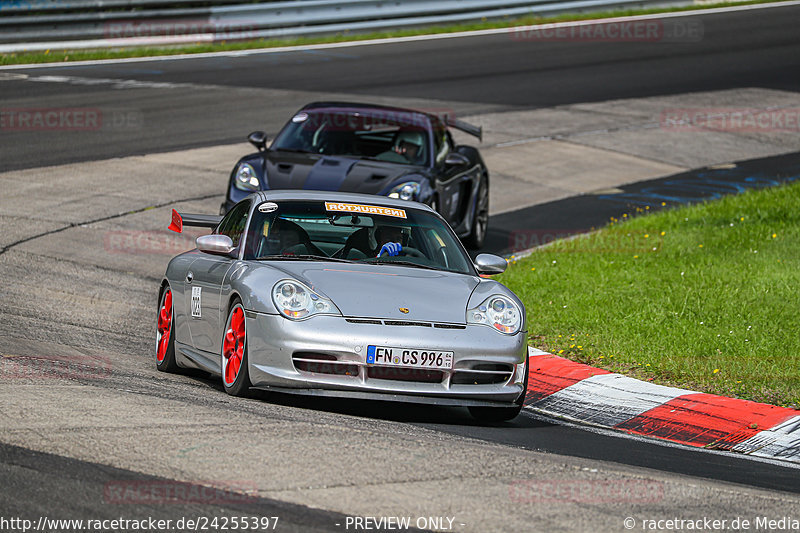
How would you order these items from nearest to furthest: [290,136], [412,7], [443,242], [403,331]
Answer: [403,331]
[443,242]
[290,136]
[412,7]

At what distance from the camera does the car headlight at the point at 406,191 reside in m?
12.4

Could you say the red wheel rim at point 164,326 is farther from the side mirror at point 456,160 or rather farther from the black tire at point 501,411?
the side mirror at point 456,160

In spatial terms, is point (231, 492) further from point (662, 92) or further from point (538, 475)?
point (662, 92)

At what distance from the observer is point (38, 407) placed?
5961 mm

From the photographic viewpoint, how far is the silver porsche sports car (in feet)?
22.9

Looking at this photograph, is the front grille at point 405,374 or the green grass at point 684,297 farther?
the green grass at point 684,297

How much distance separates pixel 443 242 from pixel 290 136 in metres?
5.54

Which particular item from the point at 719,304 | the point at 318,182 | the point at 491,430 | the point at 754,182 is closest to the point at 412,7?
the point at 754,182

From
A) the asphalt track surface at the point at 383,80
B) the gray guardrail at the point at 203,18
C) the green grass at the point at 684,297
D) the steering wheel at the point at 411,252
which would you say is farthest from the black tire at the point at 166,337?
A: the gray guardrail at the point at 203,18

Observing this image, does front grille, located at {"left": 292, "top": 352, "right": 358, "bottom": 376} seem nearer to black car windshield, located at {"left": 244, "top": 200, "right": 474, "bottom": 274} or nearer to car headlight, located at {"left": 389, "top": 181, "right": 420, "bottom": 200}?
black car windshield, located at {"left": 244, "top": 200, "right": 474, "bottom": 274}

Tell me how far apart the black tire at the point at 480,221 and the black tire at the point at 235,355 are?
704cm

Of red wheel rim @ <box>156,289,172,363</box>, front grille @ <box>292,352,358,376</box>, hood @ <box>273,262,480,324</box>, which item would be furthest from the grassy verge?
front grille @ <box>292,352,358,376</box>

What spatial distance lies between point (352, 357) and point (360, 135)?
23.0ft

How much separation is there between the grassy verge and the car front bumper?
2019 cm
